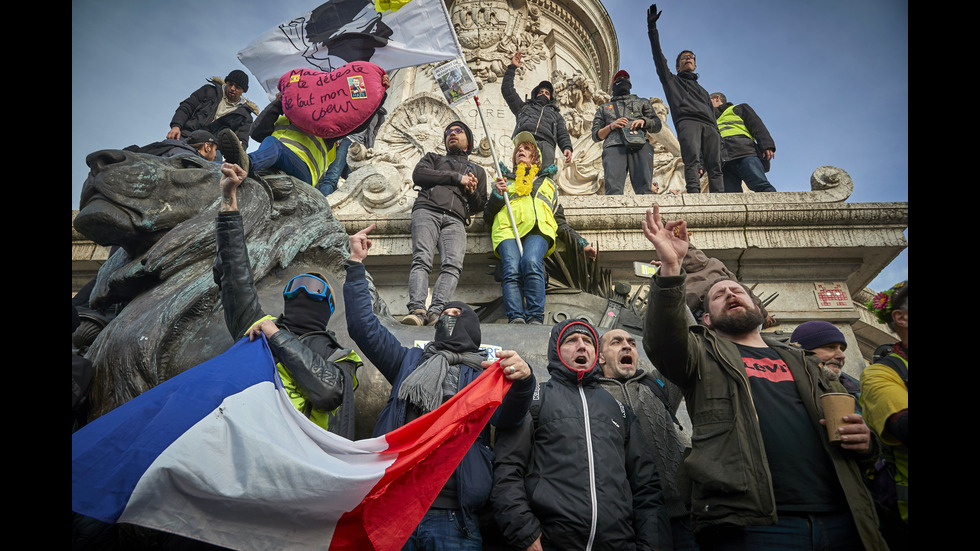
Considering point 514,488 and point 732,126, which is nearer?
point 514,488

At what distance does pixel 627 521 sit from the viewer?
255cm

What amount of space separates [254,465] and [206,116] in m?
8.12

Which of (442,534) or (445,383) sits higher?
(445,383)

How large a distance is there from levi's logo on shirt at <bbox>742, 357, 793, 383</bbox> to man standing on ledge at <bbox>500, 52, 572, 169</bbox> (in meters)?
5.31

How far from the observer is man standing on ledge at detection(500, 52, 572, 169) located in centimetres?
786

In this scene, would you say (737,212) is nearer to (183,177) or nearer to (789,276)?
(789,276)

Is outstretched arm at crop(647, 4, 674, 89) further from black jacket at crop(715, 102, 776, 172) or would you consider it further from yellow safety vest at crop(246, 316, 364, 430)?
yellow safety vest at crop(246, 316, 364, 430)

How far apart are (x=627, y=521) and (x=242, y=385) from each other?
1.79 m

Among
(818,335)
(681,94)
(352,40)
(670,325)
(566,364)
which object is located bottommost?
(566,364)

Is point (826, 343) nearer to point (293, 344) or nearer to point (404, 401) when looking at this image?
point (404, 401)

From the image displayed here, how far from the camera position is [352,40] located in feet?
22.0

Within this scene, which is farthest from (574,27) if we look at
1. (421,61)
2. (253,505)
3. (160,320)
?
(253,505)

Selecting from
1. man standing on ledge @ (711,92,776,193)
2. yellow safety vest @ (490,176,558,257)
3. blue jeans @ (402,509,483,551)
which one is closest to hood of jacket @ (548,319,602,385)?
blue jeans @ (402,509,483,551)

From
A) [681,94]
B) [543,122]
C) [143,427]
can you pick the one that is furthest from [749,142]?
[143,427]
